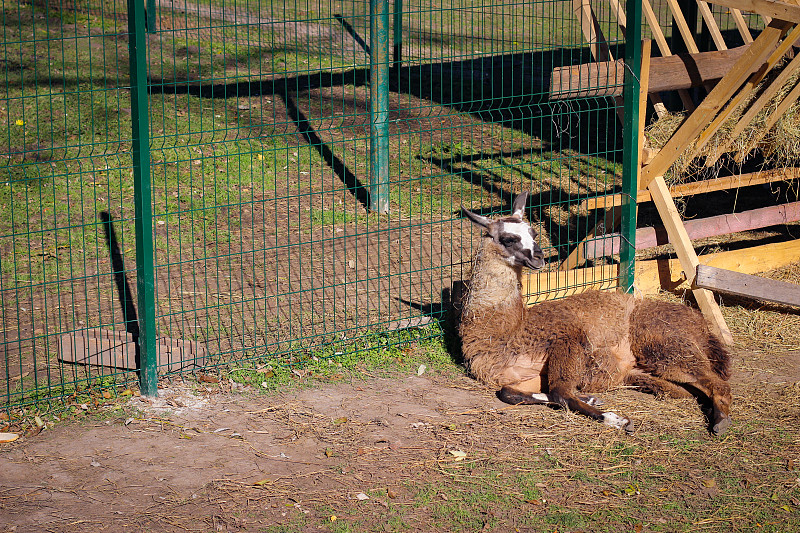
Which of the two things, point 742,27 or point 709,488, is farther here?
point 742,27

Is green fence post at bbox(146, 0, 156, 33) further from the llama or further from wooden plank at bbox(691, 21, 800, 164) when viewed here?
wooden plank at bbox(691, 21, 800, 164)

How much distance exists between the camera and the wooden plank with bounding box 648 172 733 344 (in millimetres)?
6814

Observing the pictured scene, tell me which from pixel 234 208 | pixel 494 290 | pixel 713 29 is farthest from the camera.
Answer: pixel 234 208

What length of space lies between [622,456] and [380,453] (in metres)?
1.45

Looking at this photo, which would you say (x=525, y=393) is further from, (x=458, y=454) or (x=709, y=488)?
(x=709, y=488)

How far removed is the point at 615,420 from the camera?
5.50 m

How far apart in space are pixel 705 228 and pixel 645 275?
0.70 m

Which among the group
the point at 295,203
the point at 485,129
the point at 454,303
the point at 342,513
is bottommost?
the point at 342,513

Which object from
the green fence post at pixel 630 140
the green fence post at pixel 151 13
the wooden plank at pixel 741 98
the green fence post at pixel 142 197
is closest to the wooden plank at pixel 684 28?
the wooden plank at pixel 741 98

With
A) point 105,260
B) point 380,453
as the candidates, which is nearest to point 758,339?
point 380,453

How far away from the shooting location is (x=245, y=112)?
1184cm

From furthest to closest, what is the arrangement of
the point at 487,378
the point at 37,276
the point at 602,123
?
the point at 602,123
the point at 37,276
the point at 487,378

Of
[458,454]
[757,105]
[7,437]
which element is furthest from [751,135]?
[7,437]

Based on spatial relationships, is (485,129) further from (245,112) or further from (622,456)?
(622,456)
